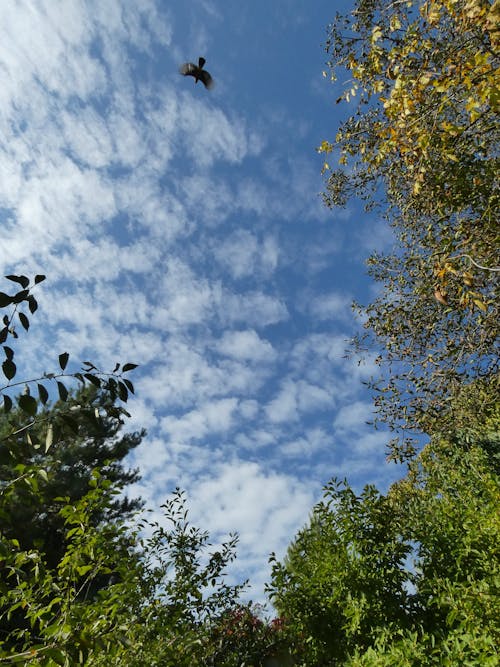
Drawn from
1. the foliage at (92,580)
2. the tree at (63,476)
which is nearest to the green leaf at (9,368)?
the foliage at (92,580)

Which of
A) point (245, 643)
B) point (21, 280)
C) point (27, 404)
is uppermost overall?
point (21, 280)

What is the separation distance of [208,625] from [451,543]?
11.9ft

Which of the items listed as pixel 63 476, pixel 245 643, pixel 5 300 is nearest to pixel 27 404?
pixel 5 300

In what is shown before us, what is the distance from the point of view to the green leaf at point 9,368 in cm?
191

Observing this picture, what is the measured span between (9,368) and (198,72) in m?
4.88

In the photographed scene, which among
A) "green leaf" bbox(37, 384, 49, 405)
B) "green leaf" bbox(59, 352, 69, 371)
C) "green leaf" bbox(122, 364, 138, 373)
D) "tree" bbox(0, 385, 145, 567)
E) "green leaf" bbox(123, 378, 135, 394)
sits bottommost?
"green leaf" bbox(37, 384, 49, 405)

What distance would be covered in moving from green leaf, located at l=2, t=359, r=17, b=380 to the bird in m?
4.51

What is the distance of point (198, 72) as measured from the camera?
5.34 meters

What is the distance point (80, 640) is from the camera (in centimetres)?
185

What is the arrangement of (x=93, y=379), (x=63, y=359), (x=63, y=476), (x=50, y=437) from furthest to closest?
(x=63, y=476) < (x=93, y=379) < (x=63, y=359) < (x=50, y=437)

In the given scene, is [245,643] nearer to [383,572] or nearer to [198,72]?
[383,572]

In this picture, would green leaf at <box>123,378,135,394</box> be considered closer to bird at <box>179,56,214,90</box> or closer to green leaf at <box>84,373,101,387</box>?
green leaf at <box>84,373,101,387</box>

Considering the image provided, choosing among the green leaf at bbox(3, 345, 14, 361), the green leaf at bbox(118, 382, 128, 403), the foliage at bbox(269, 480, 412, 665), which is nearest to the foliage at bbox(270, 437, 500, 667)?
the foliage at bbox(269, 480, 412, 665)

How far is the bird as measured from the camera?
17.0 feet
